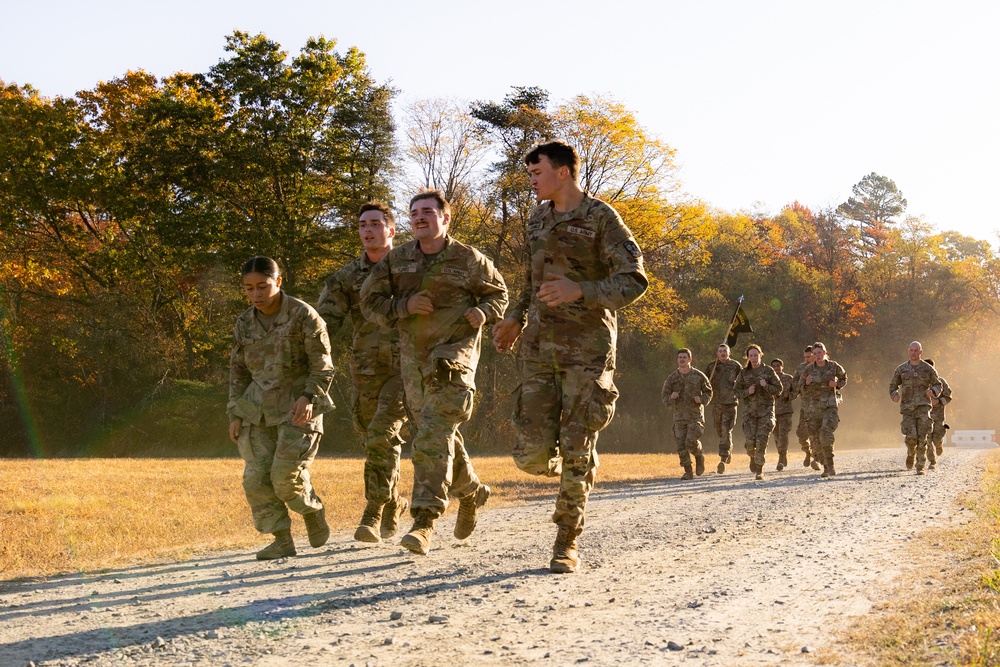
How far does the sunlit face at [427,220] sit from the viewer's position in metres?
7.26

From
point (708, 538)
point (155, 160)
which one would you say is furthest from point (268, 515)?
point (155, 160)

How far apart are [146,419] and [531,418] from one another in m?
31.3

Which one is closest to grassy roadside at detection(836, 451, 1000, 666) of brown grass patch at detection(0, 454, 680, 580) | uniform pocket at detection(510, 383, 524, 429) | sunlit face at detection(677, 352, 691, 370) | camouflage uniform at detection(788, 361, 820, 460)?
uniform pocket at detection(510, 383, 524, 429)

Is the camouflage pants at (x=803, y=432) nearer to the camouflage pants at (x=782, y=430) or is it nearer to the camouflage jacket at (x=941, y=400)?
the camouflage pants at (x=782, y=430)

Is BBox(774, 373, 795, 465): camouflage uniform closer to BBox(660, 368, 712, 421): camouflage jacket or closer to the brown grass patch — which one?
the brown grass patch

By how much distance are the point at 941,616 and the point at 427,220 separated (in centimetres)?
408

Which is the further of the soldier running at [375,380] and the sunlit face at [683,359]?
the sunlit face at [683,359]

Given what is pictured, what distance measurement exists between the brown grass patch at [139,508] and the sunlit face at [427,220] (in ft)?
10.4

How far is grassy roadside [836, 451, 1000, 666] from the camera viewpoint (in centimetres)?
429

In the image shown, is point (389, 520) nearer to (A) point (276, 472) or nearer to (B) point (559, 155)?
(A) point (276, 472)

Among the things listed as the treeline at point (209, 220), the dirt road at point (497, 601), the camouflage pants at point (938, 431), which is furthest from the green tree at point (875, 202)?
the dirt road at point (497, 601)

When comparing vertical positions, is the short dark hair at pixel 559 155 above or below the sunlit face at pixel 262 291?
above

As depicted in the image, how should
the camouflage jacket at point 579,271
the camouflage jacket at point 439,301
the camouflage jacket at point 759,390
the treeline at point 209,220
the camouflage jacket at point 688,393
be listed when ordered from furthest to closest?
the treeline at point 209,220 < the camouflage jacket at point 759,390 < the camouflage jacket at point 688,393 < the camouflage jacket at point 439,301 < the camouflage jacket at point 579,271

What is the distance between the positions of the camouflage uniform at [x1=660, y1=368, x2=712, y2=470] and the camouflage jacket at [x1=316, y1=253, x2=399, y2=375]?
35.1 feet
